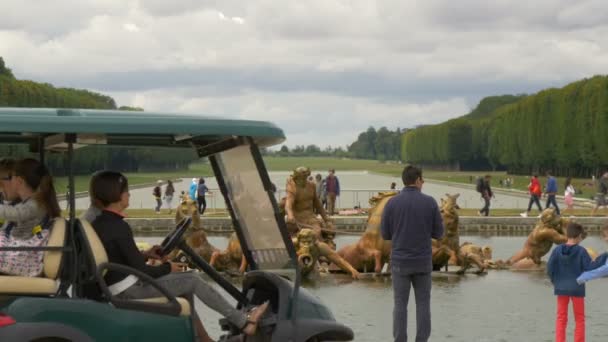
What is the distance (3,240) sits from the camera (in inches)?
248

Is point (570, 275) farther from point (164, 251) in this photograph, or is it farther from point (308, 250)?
→ point (308, 250)

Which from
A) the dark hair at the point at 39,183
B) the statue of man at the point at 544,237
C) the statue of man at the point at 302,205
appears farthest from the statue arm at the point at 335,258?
the dark hair at the point at 39,183

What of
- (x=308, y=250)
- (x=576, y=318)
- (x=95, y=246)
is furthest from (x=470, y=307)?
(x=95, y=246)

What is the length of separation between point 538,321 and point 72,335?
634 centimetres

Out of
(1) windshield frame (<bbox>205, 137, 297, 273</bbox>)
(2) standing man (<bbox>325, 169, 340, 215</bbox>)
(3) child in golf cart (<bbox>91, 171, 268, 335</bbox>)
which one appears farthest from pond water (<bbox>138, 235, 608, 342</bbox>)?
(2) standing man (<bbox>325, 169, 340, 215</bbox>)

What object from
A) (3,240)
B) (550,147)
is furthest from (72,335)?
(550,147)

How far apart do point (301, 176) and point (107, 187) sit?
10055mm

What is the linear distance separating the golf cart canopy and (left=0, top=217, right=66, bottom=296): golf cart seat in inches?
Result: 20.6

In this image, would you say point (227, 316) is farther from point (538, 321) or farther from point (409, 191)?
point (538, 321)

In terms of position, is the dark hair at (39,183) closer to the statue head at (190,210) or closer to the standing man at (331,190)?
the statue head at (190,210)

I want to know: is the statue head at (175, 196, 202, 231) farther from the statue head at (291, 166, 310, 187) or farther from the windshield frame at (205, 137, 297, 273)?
the windshield frame at (205, 137, 297, 273)

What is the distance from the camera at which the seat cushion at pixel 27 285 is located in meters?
6.05

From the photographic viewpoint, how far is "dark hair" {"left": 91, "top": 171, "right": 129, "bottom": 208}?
650 centimetres

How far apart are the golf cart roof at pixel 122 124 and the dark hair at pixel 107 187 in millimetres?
221
